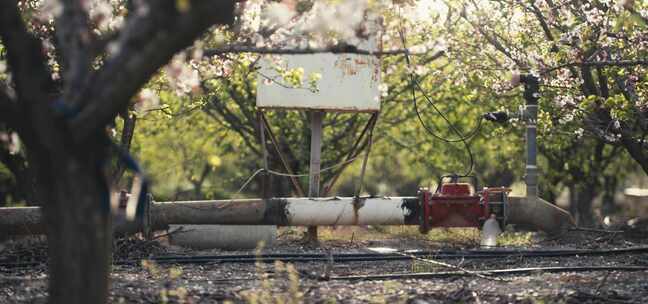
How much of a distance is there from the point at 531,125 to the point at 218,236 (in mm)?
6208

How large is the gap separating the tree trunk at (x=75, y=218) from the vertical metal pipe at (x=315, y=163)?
1016 centimetres

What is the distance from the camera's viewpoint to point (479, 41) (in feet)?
59.9

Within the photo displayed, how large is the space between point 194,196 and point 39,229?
13728 millimetres

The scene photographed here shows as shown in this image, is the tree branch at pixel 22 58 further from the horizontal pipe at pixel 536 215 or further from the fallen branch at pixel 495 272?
the horizontal pipe at pixel 536 215

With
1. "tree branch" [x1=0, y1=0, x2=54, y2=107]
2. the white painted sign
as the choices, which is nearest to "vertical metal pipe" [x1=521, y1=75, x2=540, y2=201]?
the white painted sign

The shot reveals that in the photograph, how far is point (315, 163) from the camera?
17.8 metres

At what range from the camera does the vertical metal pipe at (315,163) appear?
17484 mm

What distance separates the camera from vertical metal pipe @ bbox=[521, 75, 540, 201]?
1725cm

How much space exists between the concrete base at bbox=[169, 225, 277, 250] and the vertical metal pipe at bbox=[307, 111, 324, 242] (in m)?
1.04

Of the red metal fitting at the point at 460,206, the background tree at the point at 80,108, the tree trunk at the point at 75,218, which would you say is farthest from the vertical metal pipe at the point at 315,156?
the tree trunk at the point at 75,218

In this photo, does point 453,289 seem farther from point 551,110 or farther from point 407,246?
point 551,110

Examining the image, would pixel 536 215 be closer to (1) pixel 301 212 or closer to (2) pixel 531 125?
(2) pixel 531 125

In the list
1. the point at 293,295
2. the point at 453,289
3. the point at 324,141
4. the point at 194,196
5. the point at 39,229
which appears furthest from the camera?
the point at 194,196

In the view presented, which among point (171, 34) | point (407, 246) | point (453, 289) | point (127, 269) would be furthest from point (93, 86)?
point (407, 246)
